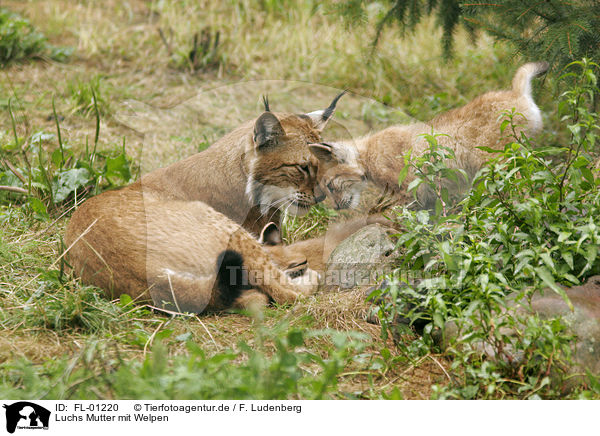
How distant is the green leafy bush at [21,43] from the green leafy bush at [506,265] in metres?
6.34

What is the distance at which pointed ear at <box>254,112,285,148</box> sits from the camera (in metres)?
3.88

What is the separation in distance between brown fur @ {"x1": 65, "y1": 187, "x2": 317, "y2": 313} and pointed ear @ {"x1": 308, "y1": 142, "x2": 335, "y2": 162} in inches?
31.2

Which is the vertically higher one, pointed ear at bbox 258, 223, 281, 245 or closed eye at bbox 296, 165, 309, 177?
closed eye at bbox 296, 165, 309, 177

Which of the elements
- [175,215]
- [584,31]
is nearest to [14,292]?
[175,215]

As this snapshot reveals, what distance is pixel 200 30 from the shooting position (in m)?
8.02

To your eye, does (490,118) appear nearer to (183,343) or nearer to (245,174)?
(245,174)

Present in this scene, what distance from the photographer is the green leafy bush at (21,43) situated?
24.2ft

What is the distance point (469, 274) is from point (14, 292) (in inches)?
110

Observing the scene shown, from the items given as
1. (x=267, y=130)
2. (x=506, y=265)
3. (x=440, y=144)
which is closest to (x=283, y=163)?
(x=267, y=130)

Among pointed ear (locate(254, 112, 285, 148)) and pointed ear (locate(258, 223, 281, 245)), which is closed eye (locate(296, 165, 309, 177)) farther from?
pointed ear (locate(258, 223, 281, 245))

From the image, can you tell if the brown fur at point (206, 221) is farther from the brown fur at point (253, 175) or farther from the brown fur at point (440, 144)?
the brown fur at point (440, 144)

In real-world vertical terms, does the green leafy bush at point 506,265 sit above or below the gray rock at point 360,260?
above
